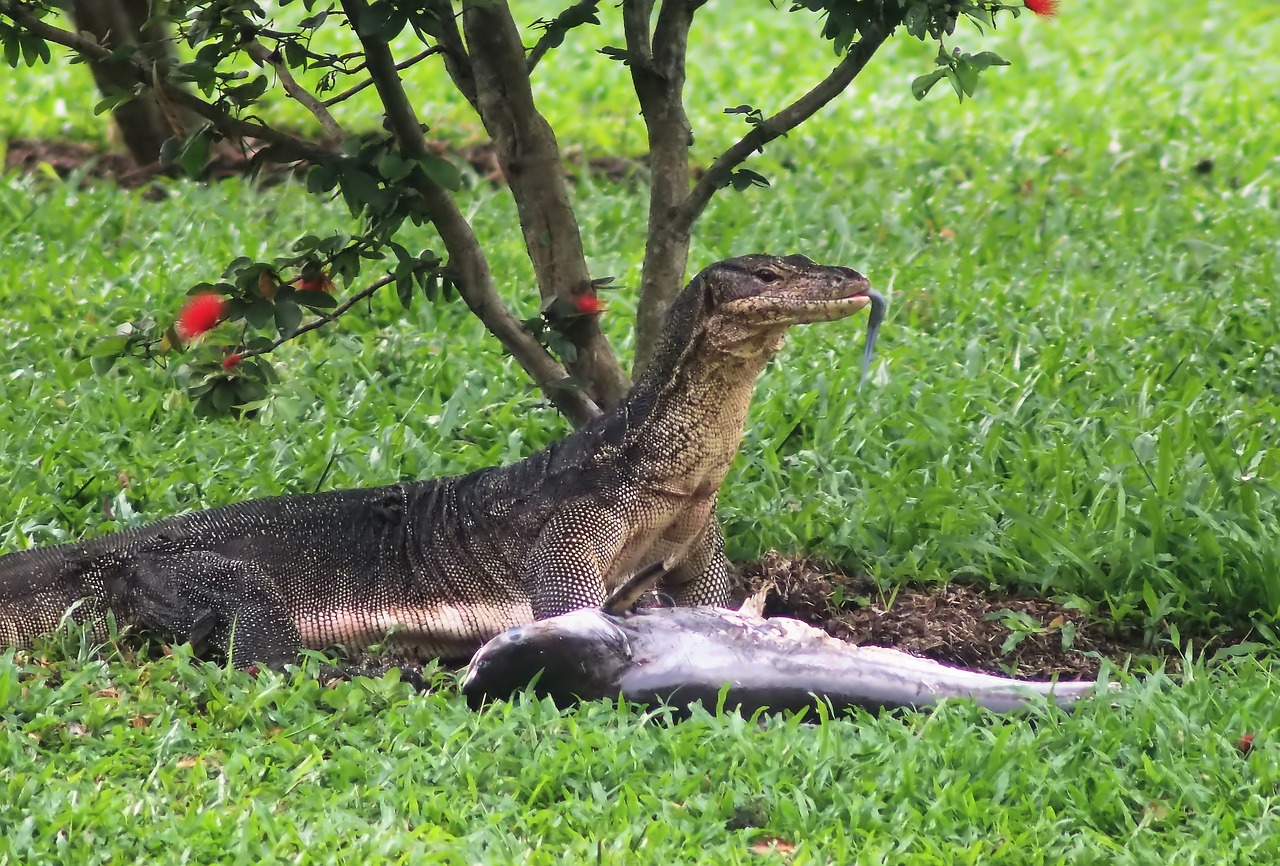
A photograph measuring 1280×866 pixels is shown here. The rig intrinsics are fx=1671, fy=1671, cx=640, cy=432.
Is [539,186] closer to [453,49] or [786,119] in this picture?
[453,49]

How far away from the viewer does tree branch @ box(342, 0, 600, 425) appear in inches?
176

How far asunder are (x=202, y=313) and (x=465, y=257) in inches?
31.9

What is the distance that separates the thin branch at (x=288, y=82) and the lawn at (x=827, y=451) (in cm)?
86

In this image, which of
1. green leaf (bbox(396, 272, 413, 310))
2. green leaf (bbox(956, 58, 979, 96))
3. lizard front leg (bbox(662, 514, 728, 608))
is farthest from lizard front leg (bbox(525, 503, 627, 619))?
green leaf (bbox(956, 58, 979, 96))

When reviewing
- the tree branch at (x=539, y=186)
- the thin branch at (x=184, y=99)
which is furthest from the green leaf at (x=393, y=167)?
the tree branch at (x=539, y=186)

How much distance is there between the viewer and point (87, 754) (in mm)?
3938

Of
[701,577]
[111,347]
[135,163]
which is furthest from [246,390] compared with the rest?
[135,163]

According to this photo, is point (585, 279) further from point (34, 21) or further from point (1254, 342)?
point (1254, 342)

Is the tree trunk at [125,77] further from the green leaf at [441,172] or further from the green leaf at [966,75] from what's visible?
the green leaf at [966,75]

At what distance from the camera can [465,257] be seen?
492 cm

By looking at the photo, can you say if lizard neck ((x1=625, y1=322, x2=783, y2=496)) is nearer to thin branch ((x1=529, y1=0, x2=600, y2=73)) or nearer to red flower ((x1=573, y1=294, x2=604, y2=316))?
red flower ((x1=573, y1=294, x2=604, y2=316))

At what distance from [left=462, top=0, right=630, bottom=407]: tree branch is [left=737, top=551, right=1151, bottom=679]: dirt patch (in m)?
0.81

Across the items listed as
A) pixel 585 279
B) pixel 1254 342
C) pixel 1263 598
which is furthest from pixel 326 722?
pixel 1254 342

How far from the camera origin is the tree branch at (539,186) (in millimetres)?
4945
